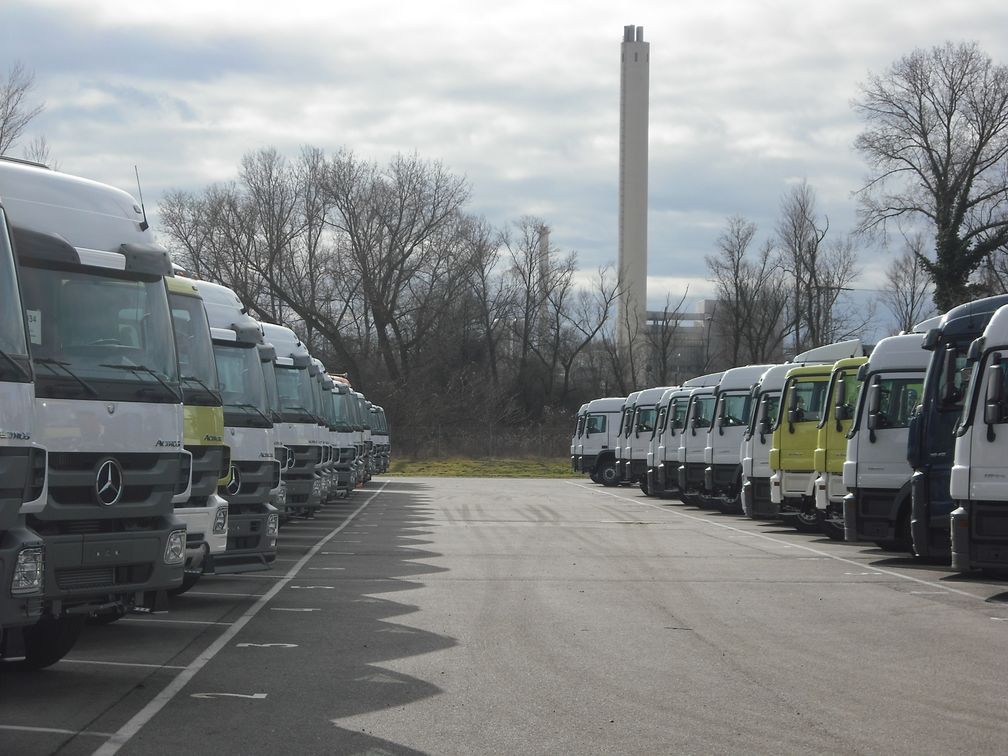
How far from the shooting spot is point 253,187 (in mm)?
69000

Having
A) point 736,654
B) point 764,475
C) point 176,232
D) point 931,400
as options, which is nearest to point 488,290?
point 176,232

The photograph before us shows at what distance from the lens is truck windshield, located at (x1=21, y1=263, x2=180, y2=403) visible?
28.3 ft

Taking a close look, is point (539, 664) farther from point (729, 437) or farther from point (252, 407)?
point (729, 437)

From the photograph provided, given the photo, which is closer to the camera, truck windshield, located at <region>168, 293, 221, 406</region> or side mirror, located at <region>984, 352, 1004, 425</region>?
truck windshield, located at <region>168, 293, 221, 406</region>

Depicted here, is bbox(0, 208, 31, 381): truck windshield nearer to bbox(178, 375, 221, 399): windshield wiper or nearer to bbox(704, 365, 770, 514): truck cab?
bbox(178, 375, 221, 399): windshield wiper

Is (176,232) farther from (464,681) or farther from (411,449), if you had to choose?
(464,681)

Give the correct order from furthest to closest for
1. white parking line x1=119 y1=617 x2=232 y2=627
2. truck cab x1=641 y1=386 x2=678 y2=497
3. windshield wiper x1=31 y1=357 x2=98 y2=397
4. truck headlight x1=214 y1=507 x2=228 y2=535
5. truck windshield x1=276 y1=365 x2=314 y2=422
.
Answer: truck cab x1=641 y1=386 x2=678 y2=497 < truck windshield x1=276 y1=365 x2=314 y2=422 < white parking line x1=119 y1=617 x2=232 y2=627 < truck headlight x1=214 y1=507 x2=228 y2=535 < windshield wiper x1=31 y1=357 x2=98 y2=397

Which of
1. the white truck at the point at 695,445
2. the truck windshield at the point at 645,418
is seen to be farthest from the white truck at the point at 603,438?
the white truck at the point at 695,445

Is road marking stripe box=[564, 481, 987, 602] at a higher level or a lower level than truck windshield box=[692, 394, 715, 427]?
lower

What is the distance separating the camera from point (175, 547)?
889 cm

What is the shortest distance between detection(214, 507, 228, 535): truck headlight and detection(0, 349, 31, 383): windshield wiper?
4.36m

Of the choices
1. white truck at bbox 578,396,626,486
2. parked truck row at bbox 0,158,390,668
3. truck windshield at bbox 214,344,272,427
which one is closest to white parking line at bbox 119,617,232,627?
parked truck row at bbox 0,158,390,668

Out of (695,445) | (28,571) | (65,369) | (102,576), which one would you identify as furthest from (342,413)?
(28,571)

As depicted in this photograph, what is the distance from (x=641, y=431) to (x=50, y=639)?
119 feet
